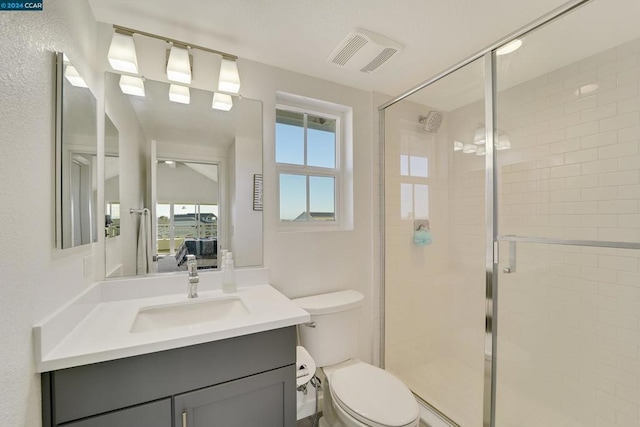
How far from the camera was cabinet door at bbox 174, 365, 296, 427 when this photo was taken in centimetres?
93

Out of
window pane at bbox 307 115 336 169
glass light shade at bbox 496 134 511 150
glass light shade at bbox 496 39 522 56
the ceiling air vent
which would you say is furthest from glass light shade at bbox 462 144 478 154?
window pane at bbox 307 115 336 169

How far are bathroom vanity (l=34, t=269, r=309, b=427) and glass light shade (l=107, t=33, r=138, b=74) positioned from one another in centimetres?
105

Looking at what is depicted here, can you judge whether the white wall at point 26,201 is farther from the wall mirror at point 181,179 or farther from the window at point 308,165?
the window at point 308,165

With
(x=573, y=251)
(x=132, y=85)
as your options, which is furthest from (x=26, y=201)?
(x=573, y=251)

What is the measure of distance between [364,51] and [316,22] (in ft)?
1.11

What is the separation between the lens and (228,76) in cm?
153

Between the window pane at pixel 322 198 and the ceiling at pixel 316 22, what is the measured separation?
773 millimetres

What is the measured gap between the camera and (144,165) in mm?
1422

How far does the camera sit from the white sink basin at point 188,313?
1215mm

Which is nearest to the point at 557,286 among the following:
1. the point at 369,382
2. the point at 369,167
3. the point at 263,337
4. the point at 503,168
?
the point at 503,168

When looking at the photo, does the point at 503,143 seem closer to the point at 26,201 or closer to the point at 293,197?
the point at 293,197

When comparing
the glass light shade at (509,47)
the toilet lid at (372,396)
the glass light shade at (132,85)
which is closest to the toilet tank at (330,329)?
the toilet lid at (372,396)

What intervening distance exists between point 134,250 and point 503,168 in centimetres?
203

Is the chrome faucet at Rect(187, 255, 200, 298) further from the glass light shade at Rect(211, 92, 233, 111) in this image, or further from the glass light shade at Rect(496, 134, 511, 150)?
the glass light shade at Rect(496, 134, 511, 150)
